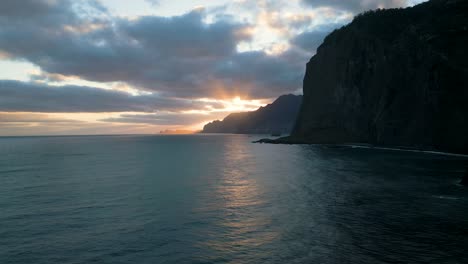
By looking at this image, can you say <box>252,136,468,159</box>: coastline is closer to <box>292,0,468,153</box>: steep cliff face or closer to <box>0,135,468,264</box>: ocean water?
<box>292,0,468,153</box>: steep cliff face

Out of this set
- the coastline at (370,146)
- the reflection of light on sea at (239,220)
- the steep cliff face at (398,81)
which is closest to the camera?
the reflection of light on sea at (239,220)

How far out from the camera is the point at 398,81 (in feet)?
424

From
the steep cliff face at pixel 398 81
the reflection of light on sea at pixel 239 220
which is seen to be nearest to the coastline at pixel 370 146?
the steep cliff face at pixel 398 81

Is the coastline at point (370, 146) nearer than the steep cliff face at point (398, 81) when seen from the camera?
No

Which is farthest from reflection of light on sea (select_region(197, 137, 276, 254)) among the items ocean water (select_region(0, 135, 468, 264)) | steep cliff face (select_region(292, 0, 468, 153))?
steep cliff face (select_region(292, 0, 468, 153))

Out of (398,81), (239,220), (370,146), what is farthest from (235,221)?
(370,146)

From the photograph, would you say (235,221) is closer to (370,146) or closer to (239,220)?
(239,220)

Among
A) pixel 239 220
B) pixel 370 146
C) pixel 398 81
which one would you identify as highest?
pixel 398 81

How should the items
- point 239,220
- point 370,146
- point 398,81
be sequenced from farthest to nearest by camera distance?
point 370,146 → point 398,81 → point 239,220

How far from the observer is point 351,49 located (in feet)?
568

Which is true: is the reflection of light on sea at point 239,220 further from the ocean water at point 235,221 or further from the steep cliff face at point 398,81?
the steep cliff face at point 398,81

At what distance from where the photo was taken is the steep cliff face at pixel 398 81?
101 m

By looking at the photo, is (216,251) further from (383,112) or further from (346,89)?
(346,89)

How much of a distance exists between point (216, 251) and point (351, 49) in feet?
554
